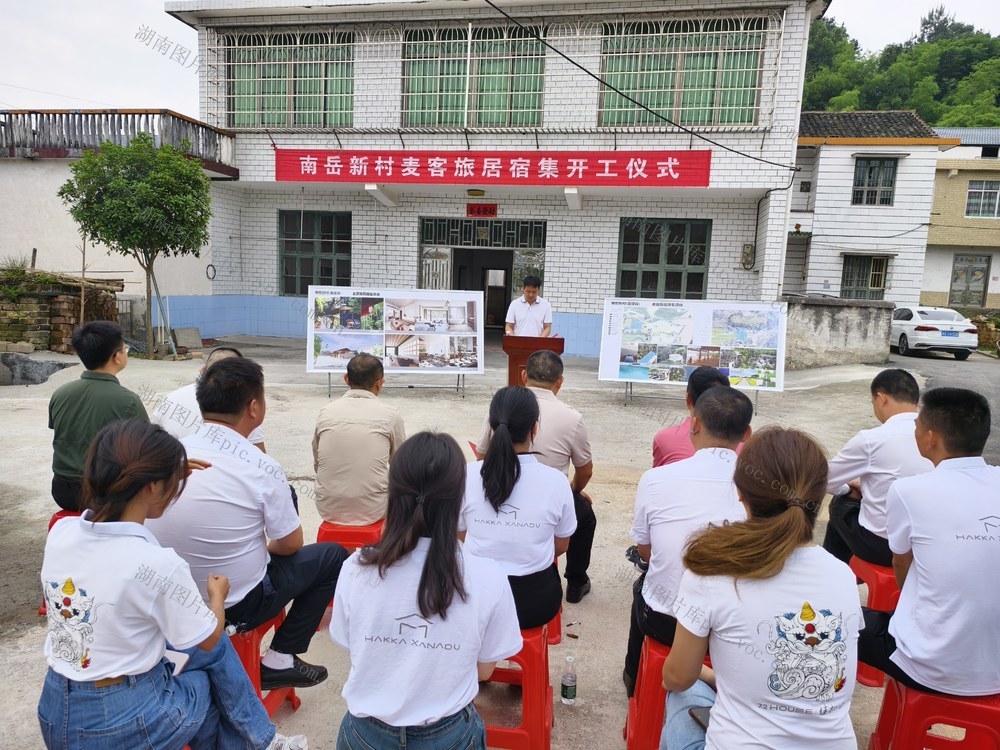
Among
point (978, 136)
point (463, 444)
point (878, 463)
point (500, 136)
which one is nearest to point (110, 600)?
point (878, 463)

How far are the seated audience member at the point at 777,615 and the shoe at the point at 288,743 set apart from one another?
50.8 inches

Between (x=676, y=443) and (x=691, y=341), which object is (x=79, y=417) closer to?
(x=676, y=443)

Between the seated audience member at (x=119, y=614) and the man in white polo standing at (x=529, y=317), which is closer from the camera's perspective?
the seated audience member at (x=119, y=614)

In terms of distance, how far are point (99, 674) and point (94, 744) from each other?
166 mm

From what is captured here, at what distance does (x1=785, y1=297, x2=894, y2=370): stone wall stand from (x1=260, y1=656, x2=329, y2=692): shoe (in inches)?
422

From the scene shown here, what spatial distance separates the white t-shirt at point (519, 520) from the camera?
223 centimetres

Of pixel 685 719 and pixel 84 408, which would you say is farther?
pixel 84 408

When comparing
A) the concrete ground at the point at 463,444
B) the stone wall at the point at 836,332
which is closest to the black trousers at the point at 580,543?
the concrete ground at the point at 463,444

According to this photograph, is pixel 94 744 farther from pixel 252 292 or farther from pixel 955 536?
pixel 252 292

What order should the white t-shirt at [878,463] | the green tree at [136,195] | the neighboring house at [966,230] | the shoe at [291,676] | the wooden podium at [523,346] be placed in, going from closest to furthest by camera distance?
the shoe at [291,676]
the white t-shirt at [878,463]
the wooden podium at [523,346]
the green tree at [136,195]
the neighboring house at [966,230]

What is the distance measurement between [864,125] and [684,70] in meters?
9.82

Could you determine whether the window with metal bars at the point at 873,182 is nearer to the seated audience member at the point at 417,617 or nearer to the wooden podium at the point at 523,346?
the wooden podium at the point at 523,346

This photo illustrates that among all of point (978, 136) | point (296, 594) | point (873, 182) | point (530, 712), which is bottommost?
point (530, 712)

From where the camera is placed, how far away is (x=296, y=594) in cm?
236
